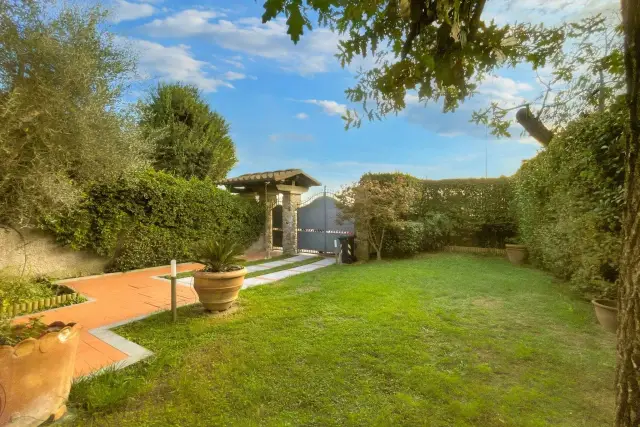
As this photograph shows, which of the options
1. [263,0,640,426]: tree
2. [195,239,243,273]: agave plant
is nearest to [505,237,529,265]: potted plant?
[263,0,640,426]: tree

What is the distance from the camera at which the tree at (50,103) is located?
4.61 m

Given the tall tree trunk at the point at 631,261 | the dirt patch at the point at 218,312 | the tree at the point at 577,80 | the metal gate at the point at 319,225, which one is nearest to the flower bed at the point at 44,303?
the dirt patch at the point at 218,312

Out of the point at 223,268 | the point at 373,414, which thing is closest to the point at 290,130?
the point at 223,268

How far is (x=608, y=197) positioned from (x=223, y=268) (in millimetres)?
5885

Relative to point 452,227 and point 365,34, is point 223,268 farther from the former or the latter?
point 452,227

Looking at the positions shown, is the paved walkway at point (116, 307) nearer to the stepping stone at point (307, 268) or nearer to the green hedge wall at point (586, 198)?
the stepping stone at point (307, 268)

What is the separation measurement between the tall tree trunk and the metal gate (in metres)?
9.80

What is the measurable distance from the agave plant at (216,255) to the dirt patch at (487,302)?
4.23 m

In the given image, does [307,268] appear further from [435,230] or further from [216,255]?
[435,230]

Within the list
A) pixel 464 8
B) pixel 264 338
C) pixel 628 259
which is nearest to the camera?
pixel 628 259

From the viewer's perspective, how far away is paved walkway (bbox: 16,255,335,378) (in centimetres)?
352

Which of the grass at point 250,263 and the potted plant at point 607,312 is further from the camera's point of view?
the grass at point 250,263

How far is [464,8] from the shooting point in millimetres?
2125

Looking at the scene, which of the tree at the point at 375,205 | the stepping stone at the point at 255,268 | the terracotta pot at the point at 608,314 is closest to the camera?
the terracotta pot at the point at 608,314
